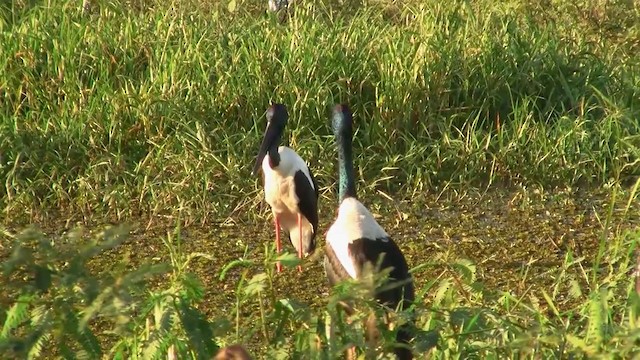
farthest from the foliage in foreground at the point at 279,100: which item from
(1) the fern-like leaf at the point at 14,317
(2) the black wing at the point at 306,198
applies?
(1) the fern-like leaf at the point at 14,317

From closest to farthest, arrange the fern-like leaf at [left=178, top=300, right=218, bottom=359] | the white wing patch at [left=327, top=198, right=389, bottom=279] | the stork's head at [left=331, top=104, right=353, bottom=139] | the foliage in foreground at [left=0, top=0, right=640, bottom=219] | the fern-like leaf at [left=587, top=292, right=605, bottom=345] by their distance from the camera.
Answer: the fern-like leaf at [left=178, top=300, right=218, bottom=359] < the fern-like leaf at [left=587, top=292, right=605, bottom=345] < the white wing patch at [left=327, top=198, right=389, bottom=279] < the stork's head at [left=331, top=104, right=353, bottom=139] < the foliage in foreground at [left=0, top=0, right=640, bottom=219]

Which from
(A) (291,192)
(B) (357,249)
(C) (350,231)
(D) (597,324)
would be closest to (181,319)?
(D) (597,324)

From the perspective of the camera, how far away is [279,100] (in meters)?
5.97

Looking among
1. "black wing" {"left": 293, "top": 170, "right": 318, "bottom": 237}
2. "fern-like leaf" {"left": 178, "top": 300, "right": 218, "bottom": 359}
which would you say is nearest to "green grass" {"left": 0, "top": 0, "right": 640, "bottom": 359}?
"black wing" {"left": 293, "top": 170, "right": 318, "bottom": 237}

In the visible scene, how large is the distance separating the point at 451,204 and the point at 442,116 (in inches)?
19.7

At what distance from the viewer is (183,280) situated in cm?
288

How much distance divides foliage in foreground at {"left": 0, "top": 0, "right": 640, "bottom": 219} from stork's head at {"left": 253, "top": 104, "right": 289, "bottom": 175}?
284 mm

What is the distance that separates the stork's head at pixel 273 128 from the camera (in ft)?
17.7

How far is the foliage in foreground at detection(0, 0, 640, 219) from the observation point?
567 centimetres

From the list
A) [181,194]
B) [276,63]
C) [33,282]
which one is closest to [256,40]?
[276,63]

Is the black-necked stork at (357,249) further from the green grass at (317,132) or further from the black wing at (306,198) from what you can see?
the black wing at (306,198)

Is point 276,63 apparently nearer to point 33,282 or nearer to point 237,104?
point 237,104

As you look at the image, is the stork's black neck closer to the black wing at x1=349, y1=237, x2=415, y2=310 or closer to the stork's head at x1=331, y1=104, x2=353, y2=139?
the stork's head at x1=331, y1=104, x2=353, y2=139

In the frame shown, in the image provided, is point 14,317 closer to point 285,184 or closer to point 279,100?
point 285,184
